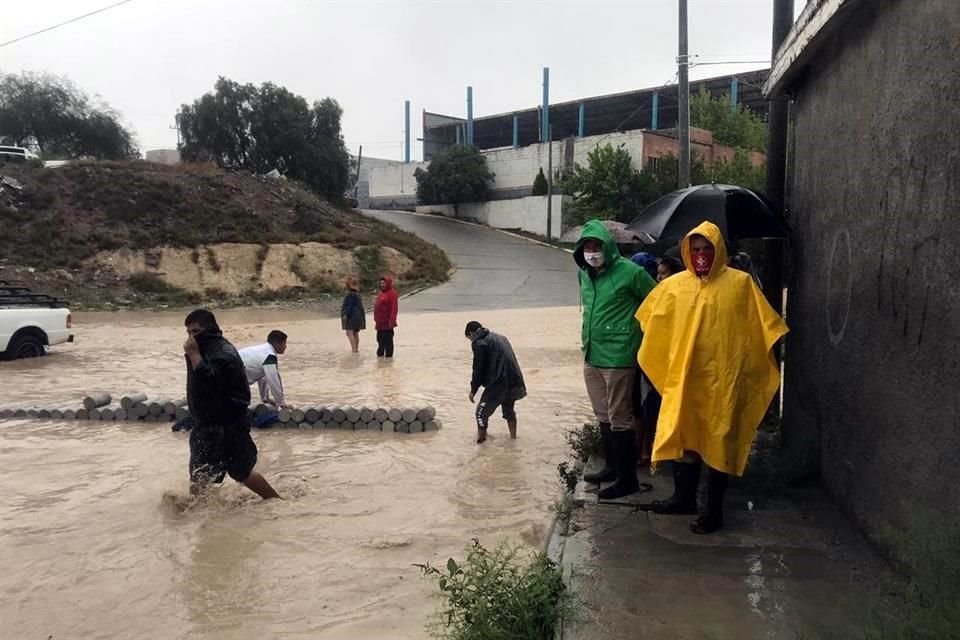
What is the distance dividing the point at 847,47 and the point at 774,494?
292 centimetres

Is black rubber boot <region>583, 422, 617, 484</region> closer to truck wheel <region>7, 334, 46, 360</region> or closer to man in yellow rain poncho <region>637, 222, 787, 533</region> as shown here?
man in yellow rain poncho <region>637, 222, 787, 533</region>

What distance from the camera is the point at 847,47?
461 cm

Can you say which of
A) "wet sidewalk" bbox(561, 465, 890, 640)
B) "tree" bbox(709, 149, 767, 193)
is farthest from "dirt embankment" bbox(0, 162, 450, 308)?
"wet sidewalk" bbox(561, 465, 890, 640)

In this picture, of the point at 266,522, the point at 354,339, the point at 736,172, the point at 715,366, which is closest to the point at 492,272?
the point at 736,172

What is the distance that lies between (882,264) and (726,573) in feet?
6.19

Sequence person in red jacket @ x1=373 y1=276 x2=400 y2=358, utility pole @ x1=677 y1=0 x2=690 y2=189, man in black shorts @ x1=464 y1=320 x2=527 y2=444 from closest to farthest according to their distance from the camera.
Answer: man in black shorts @ x1=464 y1=320 x2=527 y2=444
person in red jacket @ x1=373 y1=276 x2=400 y2=358
utility pole @ x1=677 y1=0 x2=690 y2=189

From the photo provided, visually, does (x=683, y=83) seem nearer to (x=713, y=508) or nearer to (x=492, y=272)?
(x=713, y=508)

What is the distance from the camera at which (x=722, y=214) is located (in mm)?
5613

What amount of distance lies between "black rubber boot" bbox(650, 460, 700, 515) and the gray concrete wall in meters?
0.89

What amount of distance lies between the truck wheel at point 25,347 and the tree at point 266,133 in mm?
31622

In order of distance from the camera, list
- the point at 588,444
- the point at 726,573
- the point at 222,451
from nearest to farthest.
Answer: the point at 726,573
the point at 222,451
the point at 588,444

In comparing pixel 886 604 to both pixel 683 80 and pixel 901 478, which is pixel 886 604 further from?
pixel 683 80

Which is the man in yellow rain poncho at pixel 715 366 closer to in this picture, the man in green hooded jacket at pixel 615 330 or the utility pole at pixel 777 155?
the man in green hooded jacket at pixel 615 330

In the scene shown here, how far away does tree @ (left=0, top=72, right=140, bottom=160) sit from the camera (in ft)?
143
